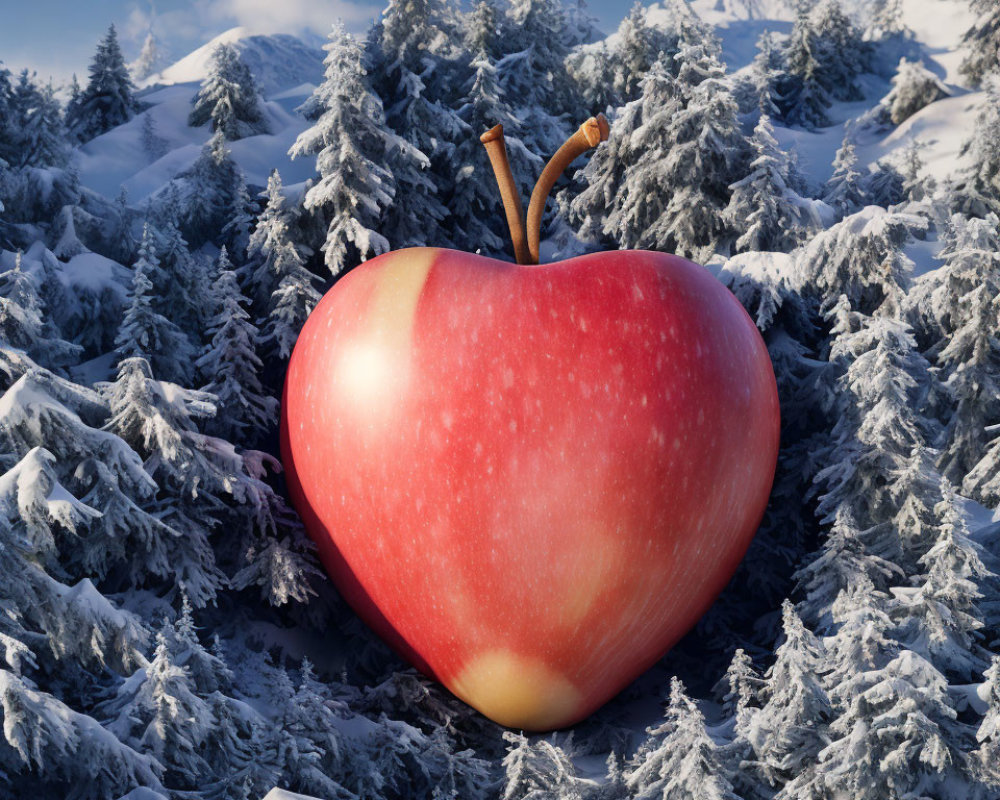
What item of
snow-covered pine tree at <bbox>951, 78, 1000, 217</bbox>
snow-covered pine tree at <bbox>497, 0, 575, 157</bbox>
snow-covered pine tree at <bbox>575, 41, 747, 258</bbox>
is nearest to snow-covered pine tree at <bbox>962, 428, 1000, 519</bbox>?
snow-covered pine tree at <bbox>575, 41, 747, 258</bbox>

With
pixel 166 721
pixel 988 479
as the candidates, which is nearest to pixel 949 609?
pixel 988 479

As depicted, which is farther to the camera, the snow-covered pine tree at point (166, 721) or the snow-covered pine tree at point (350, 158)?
the snow-covered pine tree at point (350, 158)

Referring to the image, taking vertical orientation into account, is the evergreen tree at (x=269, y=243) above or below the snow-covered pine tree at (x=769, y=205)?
above

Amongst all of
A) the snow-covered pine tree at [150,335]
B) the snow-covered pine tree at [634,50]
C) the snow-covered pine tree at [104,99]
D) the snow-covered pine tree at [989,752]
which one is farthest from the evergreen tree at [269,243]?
the snow-covered pine tree at [634,50]

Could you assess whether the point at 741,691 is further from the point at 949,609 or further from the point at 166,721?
the point at 166,721

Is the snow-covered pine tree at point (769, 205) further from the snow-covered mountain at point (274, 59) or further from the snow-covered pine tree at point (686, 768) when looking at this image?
the snow-covered mountain at point (274, 59)

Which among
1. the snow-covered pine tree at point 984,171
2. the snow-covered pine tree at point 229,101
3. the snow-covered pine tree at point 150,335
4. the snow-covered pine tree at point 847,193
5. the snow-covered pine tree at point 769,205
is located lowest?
the snow-covered pine tree at point 984,171

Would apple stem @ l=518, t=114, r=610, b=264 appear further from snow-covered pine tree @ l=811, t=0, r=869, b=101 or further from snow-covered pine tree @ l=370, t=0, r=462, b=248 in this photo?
snow-covered pine tree @ l=811, t=0, r=869, b=101
